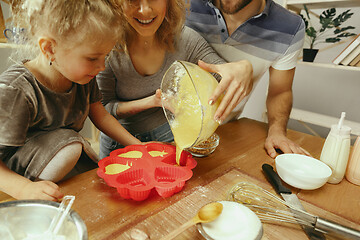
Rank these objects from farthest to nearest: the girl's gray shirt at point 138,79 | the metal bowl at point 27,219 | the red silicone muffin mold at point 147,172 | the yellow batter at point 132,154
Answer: the girl's gray shirt at point 138,79 → the yellow batter at point 132,154 → the red silicone muffin mold at point 147,172 → the metal bowl at point 27,219

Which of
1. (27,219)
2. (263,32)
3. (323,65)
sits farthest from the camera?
(323,65)

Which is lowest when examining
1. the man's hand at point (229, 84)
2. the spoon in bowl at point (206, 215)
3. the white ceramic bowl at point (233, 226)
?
the white ceramic bowl at point (233, 226)

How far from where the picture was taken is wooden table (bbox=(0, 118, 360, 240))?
0.62m

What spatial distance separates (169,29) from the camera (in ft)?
4.33

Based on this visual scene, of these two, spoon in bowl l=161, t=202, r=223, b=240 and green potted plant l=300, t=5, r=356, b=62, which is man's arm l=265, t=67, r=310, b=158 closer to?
spoon in bowl l=161, t=202, r=223, b=240

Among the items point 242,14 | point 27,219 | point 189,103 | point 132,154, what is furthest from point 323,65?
point 27,219

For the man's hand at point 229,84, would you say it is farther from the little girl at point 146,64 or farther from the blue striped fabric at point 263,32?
the blue striped fabric at point 263,32

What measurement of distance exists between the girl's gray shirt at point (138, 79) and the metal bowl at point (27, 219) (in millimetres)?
887

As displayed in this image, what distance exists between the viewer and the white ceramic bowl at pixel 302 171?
80cm

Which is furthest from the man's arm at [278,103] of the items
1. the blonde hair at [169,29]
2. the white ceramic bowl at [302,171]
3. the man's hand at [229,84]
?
the blonde hair at [169,29]

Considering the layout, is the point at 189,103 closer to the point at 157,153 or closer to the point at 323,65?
the point at 157,153

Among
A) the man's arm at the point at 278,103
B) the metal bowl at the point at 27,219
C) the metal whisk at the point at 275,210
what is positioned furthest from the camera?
the man's arm at the point at 278,103

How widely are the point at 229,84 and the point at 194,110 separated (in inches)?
6.6

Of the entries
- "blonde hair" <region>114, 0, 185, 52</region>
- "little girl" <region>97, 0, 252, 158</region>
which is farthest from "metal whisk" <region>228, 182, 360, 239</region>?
"blonde hair" <region>114, 0, 185, 52</region>
